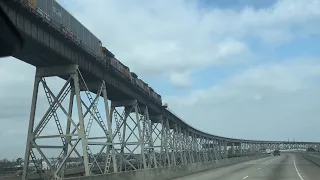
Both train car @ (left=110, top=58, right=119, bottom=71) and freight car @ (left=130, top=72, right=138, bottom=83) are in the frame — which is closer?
train car @ (left=110, top=58, right=119, bottom=71)

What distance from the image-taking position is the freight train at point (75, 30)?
24.1m

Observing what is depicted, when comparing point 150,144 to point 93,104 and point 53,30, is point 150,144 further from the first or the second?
point 53,30

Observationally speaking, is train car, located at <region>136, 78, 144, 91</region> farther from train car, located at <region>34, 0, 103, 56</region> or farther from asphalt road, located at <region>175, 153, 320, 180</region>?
train car, located at <region>34, 0, 103, 56</region>

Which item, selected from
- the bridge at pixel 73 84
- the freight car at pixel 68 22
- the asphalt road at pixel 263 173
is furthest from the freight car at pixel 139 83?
the freight car at pixel 68 22

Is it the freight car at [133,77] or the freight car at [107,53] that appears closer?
the freight car at [107,53]

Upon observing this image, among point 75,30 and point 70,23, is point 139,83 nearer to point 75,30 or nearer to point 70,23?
point 75,30

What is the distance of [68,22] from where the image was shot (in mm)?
27969

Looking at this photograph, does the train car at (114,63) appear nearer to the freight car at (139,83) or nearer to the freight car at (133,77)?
the freight car at (133,77)

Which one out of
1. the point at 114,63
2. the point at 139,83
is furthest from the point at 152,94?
the point at 114,63

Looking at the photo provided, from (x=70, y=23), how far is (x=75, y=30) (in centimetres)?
90

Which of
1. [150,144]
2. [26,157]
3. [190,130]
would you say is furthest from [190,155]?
[26,157]

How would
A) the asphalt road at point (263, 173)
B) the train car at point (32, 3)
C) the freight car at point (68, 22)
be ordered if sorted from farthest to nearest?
the asphalt road at point (263, 173), the freight car at point (68, 22), the train car at point (32, 3)

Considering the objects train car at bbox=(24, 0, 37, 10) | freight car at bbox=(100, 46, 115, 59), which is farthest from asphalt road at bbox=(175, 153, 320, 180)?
train car at bbox=(24, 0, 37, 10)

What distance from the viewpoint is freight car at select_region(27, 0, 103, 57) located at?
78.8 feet
